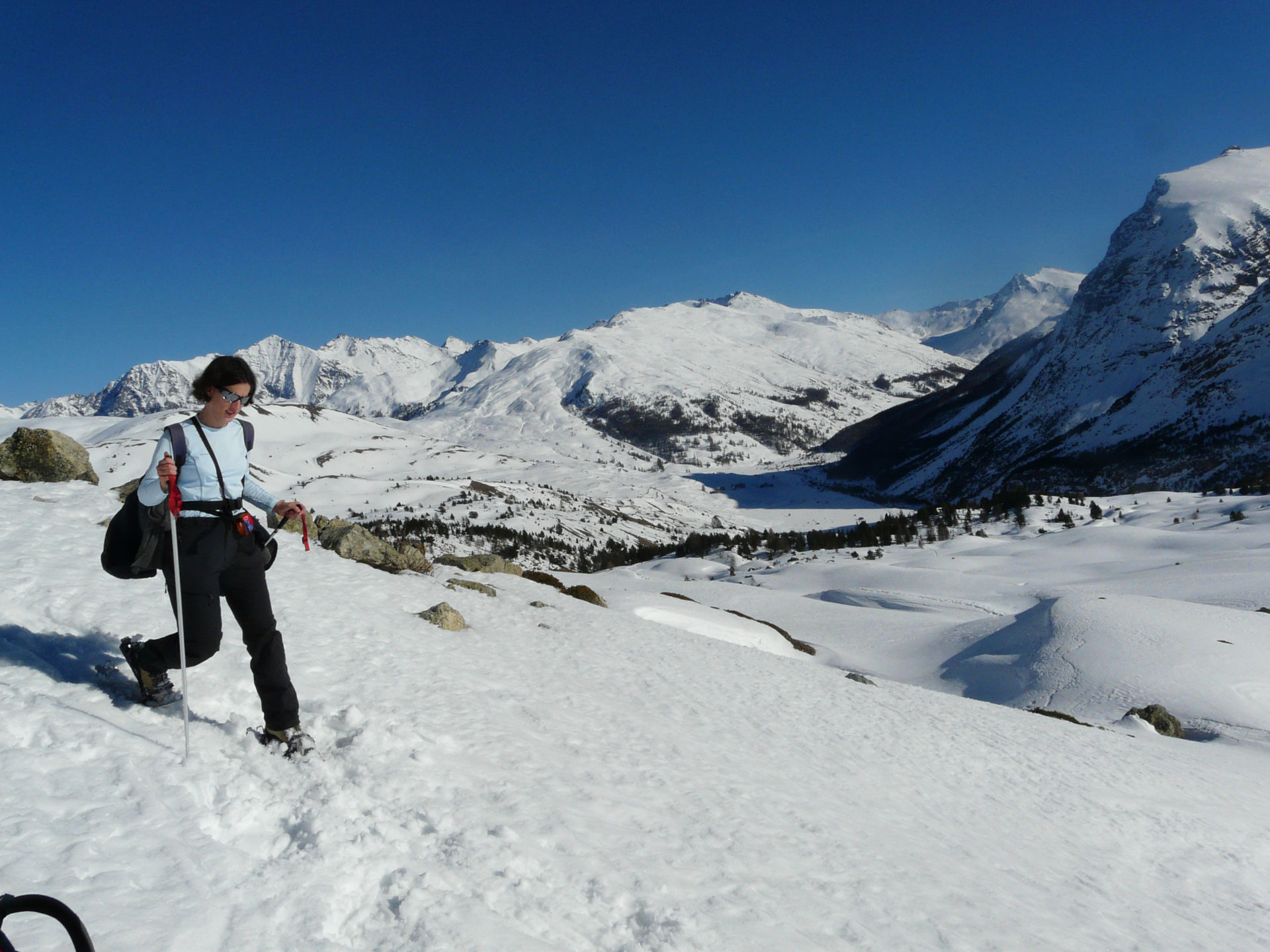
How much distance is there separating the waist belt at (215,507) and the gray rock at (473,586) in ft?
46.5

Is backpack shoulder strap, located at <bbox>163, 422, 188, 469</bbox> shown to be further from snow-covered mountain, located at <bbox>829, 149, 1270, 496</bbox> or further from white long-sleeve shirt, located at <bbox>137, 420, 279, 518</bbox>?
snow-covered mountain, located at <bbox>829, 149, 1270, 496</bbox>

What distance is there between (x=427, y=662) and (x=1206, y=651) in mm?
30733

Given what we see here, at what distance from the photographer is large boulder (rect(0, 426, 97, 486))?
1717 centimetres

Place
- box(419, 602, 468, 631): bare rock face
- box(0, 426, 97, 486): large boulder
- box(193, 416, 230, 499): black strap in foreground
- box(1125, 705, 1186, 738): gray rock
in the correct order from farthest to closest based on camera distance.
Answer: box(1125, 705, 1186, 738): gray rock → box(0, 426, 97, 486): large boulder → box(419, 602, 468, 631): bare rock face → box(193, 416, 230, 499): black strap in foreground

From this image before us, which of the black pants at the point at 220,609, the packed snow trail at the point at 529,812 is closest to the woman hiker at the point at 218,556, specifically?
the black pants at the point at 220,609

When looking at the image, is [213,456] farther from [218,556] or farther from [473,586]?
[473,586]

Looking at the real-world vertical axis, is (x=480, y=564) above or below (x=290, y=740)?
below

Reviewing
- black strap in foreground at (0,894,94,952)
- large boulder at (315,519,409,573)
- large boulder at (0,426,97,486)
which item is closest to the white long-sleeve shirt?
black strap in foreground at (0,894,94,952)

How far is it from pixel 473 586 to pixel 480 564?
21.8 ft

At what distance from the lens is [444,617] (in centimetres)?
1477

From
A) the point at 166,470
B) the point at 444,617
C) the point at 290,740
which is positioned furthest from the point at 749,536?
the point at 166,470

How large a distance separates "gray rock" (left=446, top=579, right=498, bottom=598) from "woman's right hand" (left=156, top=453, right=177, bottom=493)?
14557 millimetres

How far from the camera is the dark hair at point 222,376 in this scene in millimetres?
5602

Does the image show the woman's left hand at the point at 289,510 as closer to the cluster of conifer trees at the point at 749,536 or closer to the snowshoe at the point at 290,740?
the snowshoe at the point at 290,740
